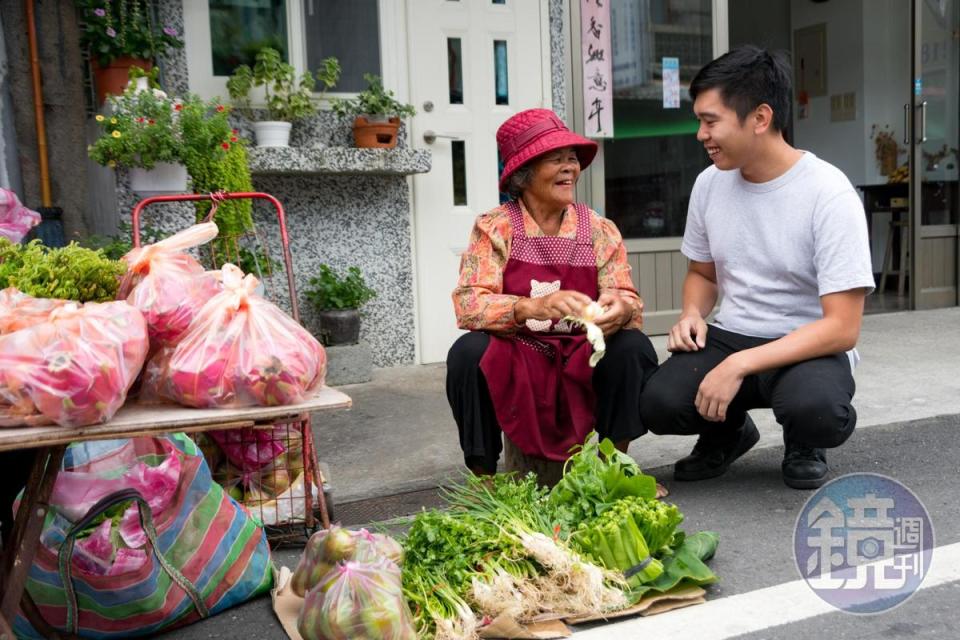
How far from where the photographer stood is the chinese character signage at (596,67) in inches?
241

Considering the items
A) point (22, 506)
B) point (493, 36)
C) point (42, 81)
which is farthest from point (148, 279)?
point (493, 36)

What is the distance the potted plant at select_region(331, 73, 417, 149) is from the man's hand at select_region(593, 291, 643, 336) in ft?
8.95

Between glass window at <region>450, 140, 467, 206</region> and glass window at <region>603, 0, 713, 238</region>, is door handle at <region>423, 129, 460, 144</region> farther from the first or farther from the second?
glass window at <region>603, 0, 713, 238</region>

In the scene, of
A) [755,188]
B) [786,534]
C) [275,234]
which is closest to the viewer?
[786,534]

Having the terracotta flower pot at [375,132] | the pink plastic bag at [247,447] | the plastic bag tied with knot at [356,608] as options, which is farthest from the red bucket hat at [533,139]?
the terracotta flower pot at [375,132]

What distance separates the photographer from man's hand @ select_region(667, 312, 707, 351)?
3.22m

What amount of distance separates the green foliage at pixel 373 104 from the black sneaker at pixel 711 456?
2.94 metres

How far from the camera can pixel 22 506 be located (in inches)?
76.9

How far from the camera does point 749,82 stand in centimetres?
299

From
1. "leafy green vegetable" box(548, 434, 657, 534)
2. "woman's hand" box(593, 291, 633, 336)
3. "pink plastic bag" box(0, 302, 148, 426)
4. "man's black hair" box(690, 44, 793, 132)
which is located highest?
"man's black hair" box(690, 44, 793, 132)

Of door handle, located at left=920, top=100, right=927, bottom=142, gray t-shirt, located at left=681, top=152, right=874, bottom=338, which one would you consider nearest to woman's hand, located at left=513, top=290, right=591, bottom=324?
gray t-shirt, located at left=681, top=152, right=874, bottom=338

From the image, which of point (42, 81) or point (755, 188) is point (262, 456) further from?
point (42, 81)

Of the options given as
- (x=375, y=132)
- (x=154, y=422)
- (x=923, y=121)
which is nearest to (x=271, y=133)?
(x=375, y=132)

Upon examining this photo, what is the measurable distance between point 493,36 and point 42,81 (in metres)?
2.64
